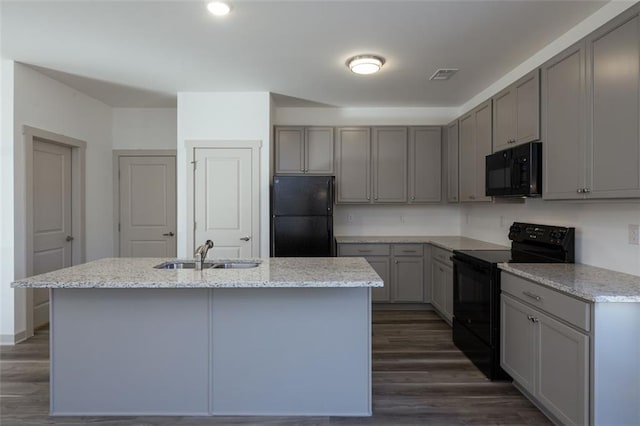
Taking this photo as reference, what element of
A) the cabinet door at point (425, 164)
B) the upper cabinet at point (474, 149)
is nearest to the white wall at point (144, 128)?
the cabinet door at point (425, 164)

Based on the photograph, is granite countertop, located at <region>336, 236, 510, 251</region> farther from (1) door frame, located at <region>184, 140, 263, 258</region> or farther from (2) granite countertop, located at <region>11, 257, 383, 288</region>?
(2) granite countertop, located at <region>11, 257, 383, 288</region>

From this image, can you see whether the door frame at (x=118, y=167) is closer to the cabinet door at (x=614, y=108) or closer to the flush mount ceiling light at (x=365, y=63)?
the flush mount ceiling light at (x=365, y=63)

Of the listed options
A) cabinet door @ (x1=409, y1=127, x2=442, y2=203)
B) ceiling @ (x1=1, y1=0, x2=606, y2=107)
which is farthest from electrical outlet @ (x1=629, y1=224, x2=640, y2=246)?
cabinet door @ (x1=409, y1=127, x2=442, y2=203)

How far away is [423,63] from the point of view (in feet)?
10.7

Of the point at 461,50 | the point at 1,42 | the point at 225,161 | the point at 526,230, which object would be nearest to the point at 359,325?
the point at 526,230

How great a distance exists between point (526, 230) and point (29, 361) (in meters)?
4.39

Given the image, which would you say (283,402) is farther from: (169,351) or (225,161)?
(225,161)

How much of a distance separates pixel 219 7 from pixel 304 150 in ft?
7.44

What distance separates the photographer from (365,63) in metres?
3.10

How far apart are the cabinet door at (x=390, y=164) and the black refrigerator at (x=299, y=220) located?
0.94 m

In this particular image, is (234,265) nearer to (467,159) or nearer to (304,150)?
(304,150)

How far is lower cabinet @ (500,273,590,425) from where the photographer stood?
1837 mm

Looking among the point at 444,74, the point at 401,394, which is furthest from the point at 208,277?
the point at 444,74

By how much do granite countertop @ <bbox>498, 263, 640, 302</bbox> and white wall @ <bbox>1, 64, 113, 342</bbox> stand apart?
4.31 metres
